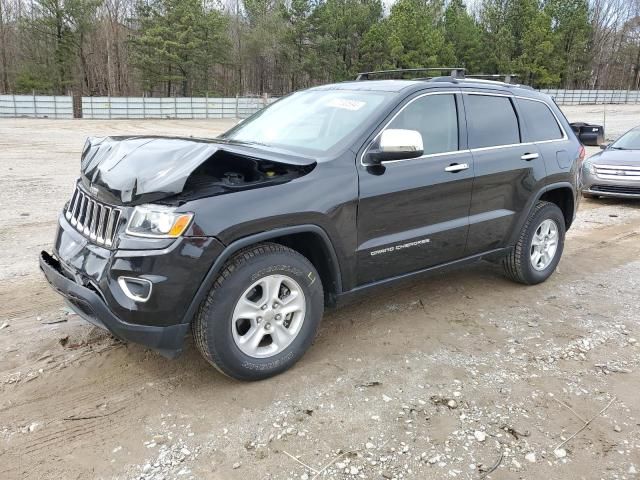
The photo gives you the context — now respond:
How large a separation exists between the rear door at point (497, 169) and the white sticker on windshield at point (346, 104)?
3.07 ft

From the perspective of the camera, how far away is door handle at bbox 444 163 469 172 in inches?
160

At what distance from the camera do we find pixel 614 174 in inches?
392

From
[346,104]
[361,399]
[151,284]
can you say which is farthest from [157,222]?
[346,104]

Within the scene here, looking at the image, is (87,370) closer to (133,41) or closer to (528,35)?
(133,41)

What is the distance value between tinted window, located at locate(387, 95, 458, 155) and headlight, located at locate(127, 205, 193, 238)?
5.70 feet

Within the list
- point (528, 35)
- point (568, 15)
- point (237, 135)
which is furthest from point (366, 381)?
point (568, 15)

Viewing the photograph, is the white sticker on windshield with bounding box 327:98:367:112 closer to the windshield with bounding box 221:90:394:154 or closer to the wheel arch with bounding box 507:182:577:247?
the windshield with bounding box 221:90:394:154

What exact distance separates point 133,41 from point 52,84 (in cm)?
827

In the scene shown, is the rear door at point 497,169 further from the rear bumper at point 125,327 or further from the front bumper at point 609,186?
the front bumper at point 609,186

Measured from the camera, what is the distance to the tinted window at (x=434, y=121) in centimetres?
392

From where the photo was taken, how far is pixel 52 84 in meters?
48.1

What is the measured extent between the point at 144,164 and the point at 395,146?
1.54 meters

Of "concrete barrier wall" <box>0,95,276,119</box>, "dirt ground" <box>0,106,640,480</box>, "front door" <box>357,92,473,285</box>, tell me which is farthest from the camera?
"concrete barrier wall" <box>0,95,276,119</box>

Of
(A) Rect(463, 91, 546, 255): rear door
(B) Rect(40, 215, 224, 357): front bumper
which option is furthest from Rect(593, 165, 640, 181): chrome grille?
(B) Rect(40, 215, 224, 357): front bumper
